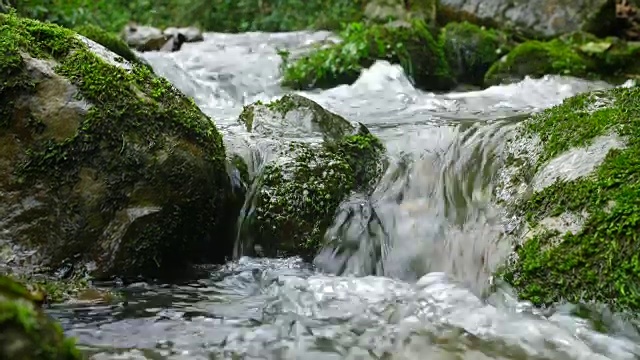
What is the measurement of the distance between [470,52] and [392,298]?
23.6 feet

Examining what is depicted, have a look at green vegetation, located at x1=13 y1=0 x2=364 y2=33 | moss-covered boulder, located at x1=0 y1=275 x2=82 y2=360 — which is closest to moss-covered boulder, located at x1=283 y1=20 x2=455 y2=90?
moss-covered boulder, located at x1=0 y1=275 x2=82 y2=360

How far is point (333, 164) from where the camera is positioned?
438 centimetres

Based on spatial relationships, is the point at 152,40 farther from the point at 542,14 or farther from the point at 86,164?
the point at 86,164

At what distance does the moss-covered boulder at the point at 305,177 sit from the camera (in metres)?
4.05

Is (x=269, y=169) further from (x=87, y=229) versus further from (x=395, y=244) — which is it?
(x=87, y=229)

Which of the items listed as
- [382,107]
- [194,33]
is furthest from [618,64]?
[194,33]

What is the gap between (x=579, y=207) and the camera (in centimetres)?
326

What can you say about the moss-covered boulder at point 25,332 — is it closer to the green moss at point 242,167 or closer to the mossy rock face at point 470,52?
the green moss at point 242,167

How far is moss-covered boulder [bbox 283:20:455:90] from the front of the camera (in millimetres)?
8609

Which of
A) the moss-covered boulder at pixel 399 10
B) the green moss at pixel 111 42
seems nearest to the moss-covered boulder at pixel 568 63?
the moss-covered boulder at pixel 399 10

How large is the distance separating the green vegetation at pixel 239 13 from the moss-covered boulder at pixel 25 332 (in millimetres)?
15830

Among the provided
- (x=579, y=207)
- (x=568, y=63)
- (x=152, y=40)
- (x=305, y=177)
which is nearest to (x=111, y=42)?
(x=305, y=177)

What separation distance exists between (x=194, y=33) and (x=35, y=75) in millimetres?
9507

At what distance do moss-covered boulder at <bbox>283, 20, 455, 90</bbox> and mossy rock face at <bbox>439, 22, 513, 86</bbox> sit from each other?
1.27ft
